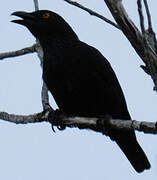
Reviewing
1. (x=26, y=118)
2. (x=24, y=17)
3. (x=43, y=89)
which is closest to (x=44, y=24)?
(x=24, y=17)

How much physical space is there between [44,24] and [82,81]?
114 centimetres

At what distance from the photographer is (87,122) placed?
3.98 meters

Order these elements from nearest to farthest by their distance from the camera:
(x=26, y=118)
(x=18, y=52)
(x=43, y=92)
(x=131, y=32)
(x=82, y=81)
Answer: (x=131, y=32), (x=26, y=118), (x=82, y=81), (x=43, y=92), (x=18, y=52)

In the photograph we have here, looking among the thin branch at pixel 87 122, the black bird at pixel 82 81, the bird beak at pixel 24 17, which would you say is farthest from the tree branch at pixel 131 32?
the bird beak at pixel 24 17

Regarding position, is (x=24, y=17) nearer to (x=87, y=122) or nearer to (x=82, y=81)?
(x=82, y=81)

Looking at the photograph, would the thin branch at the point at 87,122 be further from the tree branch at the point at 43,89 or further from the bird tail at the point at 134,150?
the bird tail at the point at 134,150

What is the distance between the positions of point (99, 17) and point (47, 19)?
2.83m

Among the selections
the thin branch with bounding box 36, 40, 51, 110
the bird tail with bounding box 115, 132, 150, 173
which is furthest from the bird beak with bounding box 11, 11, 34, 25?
the bird tail with bounding box 115, 132, 150, 173

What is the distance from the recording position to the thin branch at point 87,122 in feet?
11.0

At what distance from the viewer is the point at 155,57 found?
112 inches

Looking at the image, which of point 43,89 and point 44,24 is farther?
point 44,24

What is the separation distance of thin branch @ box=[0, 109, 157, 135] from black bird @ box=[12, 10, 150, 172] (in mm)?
285

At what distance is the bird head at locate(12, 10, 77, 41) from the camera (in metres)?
5.59

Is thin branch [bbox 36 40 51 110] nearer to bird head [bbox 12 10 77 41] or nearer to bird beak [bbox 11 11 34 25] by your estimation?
bird head [bbox 12 10 77 41]
